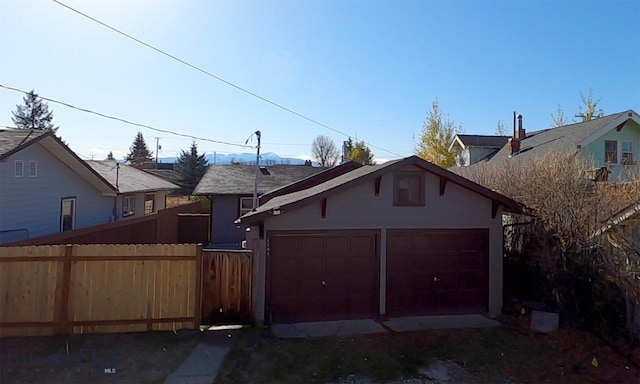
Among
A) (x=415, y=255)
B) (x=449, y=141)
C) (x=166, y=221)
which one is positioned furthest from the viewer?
(x=449, y=141)

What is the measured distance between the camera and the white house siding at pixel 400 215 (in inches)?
355

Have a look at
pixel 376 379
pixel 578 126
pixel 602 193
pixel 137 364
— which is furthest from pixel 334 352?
pixel 578 126

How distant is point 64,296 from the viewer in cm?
761

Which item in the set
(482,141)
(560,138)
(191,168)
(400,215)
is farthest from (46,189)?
(191,168)

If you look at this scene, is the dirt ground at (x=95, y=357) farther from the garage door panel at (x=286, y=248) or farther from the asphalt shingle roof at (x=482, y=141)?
the asphalt shingle roof at (x=482, y=141)

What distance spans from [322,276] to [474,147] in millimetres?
22273

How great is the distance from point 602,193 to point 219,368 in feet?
28.1

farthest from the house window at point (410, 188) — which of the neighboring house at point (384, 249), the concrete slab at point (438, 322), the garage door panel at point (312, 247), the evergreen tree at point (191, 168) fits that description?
the evergreen tree at point (191, 168)

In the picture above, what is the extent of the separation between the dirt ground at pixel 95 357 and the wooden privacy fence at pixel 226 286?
0.91 meters

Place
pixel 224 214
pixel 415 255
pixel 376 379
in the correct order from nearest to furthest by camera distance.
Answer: pixel 376 379 → pixel 415 255 → pixel 224 214

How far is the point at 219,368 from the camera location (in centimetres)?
633

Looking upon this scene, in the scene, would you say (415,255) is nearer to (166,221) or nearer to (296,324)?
(296,324)

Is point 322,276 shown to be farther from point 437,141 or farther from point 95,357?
point 437,141

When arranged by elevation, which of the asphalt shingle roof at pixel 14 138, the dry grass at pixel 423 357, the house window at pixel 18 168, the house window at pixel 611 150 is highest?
the house window at pixel 611 150
